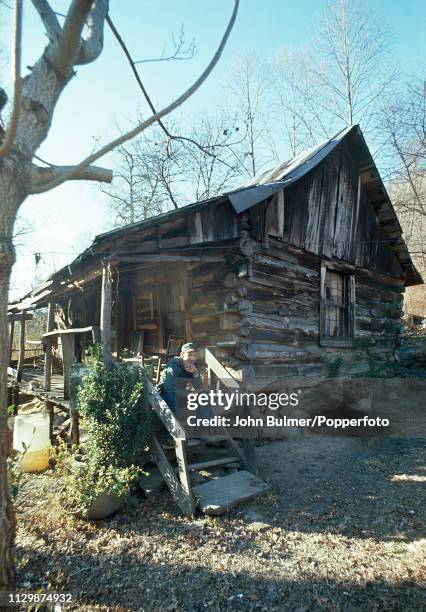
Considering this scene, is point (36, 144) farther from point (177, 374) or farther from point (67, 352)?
point (67, 352)

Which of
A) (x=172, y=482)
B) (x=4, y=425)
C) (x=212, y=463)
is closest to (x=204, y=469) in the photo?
(x=212, y=463)

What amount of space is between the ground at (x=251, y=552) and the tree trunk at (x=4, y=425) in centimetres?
82

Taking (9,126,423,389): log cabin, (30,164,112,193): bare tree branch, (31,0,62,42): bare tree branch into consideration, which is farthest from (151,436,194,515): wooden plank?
(31,0,62,42): bare tree branch

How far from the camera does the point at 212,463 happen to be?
5.06 meters

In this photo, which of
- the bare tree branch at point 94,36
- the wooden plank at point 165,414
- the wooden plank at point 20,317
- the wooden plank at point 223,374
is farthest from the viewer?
the wooden plank at point 20,317

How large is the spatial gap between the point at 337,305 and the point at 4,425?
28.3ft

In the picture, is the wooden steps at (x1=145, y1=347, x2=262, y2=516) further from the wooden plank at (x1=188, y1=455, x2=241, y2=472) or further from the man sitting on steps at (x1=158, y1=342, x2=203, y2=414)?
the man sitting on steps at (x1=158, y1=342, x2=203, y2=414)

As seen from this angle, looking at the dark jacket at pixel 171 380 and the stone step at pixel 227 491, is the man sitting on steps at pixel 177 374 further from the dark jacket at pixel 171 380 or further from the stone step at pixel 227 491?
the stone step at pixel 227 491

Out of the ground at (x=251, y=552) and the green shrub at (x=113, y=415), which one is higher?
the green shrub at (x=113, y=415)

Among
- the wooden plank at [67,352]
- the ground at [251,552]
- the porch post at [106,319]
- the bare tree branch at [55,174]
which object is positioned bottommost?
the ground at [251,552]

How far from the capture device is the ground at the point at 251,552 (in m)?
3.03

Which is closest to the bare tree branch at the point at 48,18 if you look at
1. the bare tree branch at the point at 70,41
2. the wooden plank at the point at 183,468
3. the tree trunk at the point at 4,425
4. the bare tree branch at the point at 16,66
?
the bare tree branch at the point at 70,41

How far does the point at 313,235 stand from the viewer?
854cm

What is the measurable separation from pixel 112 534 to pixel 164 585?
1.03 metres
